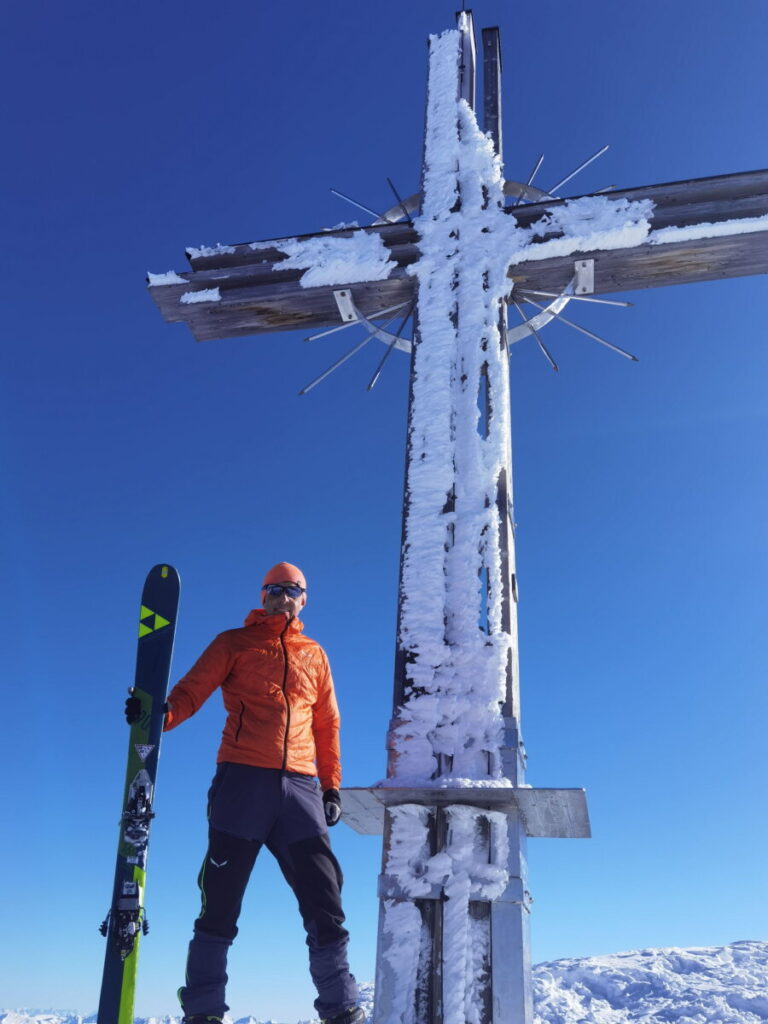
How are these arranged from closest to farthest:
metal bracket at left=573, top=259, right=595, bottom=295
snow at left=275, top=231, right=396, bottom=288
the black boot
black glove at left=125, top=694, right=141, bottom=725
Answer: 1. the black boot
2. black glove at left=125, top=694, right=141, bottom=725
3. metal bracket at left=573, top=259, right=595, bottom=295
4. snow at left=275, top=231, right=396, bottom=288

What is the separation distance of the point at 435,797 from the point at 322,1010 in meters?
0.97

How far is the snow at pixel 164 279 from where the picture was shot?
17.9ft

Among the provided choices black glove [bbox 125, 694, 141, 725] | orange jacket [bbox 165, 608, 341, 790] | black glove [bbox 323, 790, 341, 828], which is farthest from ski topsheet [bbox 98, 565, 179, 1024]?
black glove [bbox 323, 790, 341, 828]

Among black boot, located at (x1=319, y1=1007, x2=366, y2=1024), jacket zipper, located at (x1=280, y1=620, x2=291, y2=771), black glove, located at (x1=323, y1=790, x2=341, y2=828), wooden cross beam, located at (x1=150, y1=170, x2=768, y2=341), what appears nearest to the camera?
black boot, located at (x1=319, y1=1007, x2=366, y2=1024)

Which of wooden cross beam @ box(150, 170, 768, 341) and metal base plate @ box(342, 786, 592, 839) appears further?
wooden cross beam @ box(150, 170, 768, 341)

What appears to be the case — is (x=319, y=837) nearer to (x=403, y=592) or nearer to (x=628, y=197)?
(x=403, y=592)

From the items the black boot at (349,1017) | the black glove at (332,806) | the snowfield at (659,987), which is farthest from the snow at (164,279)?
the snowfield at (659,987)

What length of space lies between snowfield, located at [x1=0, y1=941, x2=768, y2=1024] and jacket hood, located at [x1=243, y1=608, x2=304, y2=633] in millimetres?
24800

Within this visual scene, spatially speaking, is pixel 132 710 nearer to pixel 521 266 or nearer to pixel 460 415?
pixel 460 415

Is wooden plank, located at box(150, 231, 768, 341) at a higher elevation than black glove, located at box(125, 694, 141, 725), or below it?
higher

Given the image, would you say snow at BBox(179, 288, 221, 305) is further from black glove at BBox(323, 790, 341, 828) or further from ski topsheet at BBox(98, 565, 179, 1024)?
black glove at BBox(323, 790, 341, 828)

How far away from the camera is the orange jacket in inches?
143

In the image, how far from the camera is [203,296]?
5461mm

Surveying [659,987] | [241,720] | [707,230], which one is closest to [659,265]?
[707,230]
